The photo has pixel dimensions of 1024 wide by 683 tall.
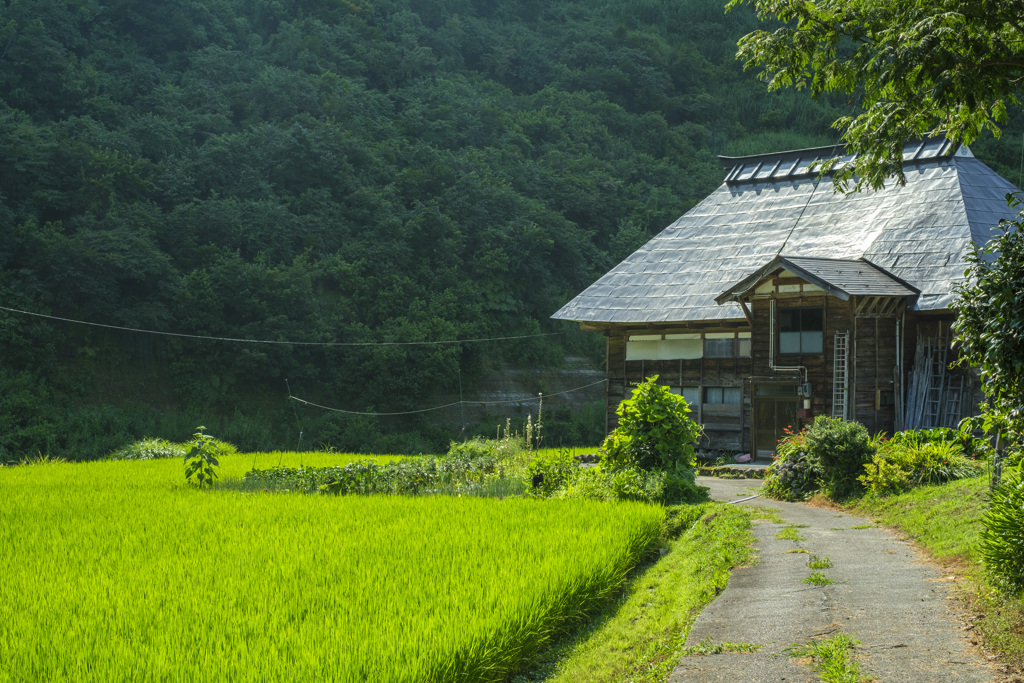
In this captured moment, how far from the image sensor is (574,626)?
905cm

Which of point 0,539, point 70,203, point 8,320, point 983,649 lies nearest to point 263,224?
point 70,203

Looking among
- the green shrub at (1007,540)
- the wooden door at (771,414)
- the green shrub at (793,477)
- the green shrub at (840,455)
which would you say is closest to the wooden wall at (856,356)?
the wooden door at (771,414)

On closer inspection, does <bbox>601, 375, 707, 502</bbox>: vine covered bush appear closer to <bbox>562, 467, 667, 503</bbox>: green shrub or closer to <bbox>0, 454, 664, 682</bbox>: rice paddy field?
<bbox>562, 467, 667, 503</bbox>: green shrub

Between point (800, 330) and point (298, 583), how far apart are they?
19.0m

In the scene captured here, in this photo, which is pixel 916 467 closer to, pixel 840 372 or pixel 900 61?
pixel 900 61

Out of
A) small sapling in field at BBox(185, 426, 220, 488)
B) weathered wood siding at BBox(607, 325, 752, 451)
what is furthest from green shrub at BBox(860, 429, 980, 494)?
small sapling in field at BBox(185, 426, 220, 488)

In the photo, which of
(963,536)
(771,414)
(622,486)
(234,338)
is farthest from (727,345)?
(234,338)

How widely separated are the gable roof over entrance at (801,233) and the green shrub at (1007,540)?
15.6 m

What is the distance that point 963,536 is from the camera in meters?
10.6

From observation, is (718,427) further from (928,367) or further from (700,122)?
(700,122)

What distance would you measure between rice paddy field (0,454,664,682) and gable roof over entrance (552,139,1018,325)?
14503mm

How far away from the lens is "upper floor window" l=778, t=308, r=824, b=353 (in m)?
24.5

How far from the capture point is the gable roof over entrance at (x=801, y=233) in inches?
990

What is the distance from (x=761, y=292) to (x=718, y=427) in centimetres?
500
